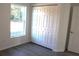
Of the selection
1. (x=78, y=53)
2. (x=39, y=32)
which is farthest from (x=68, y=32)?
(x=39, y=32)

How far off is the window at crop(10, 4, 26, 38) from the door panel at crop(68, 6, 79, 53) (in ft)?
1.97

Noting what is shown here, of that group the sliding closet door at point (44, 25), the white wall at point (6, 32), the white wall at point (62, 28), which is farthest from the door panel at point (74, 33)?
the white wall at point (6, 32)

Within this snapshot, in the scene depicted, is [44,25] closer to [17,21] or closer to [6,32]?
[17,21]

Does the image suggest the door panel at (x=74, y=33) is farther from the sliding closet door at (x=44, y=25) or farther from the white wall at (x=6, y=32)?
the white wall at (x=6, y=32)

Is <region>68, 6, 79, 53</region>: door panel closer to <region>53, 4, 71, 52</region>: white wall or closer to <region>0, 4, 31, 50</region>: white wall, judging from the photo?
<region>53, 4, 71, 52</region>: white wall

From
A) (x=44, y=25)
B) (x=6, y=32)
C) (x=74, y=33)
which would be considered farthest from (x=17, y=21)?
(x=74, y=33)

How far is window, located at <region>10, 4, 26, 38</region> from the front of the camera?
1014mm

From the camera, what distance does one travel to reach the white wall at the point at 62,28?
0.98 m

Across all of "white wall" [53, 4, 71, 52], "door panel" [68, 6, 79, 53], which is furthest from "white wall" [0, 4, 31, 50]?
"door panel" [68, 6, 79, 53]

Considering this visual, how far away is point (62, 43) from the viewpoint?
109cm

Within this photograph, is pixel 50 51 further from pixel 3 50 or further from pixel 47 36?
pixel 3 50

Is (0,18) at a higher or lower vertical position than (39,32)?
higher

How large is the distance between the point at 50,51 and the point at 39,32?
318 millimetres

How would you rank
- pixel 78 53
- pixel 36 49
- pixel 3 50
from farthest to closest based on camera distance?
pixel 36 49 → pixel 3 50 → pixel 78 53
